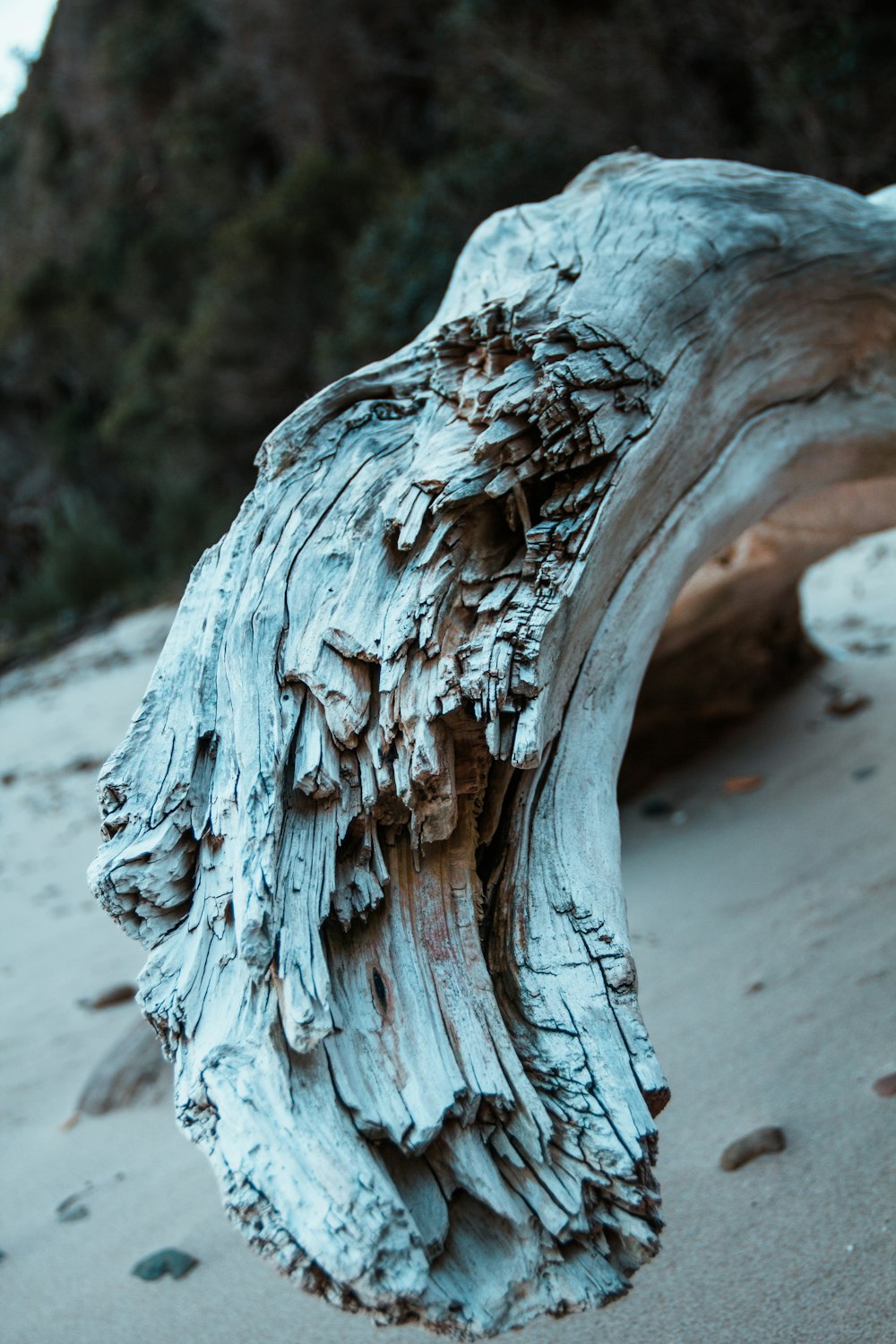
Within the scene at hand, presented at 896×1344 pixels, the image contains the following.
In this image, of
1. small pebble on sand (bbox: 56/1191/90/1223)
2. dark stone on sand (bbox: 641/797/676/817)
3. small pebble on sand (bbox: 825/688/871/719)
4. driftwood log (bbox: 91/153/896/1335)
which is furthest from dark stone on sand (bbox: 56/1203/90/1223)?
small pebble on sand (bbox: 825/688/871/719)

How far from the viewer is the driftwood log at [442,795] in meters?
1.08

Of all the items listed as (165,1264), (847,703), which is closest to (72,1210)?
(165,1264)

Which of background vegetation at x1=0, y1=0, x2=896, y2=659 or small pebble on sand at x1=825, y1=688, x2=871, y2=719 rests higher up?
background vegetation at x1=0, y1=0, x2=896, y2=659

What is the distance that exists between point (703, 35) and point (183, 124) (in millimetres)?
8151

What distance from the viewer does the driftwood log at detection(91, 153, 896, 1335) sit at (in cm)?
108

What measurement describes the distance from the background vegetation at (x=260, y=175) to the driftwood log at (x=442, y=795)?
6.64 ft

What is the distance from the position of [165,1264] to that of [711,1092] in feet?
3.43

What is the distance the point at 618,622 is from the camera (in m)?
1.68

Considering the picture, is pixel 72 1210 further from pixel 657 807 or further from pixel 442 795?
pixel 657 807

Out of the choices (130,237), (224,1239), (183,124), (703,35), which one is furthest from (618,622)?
(130,237)

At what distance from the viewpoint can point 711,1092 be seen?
6.57 feet

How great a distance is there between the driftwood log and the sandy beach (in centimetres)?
59

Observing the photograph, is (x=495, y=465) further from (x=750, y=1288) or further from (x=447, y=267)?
(x=447, y=267)

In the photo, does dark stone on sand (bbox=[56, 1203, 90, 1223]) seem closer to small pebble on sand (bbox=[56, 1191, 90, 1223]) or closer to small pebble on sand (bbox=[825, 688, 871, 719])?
small pebble on sand (bbox=[56, 1191, 90, 1223])
